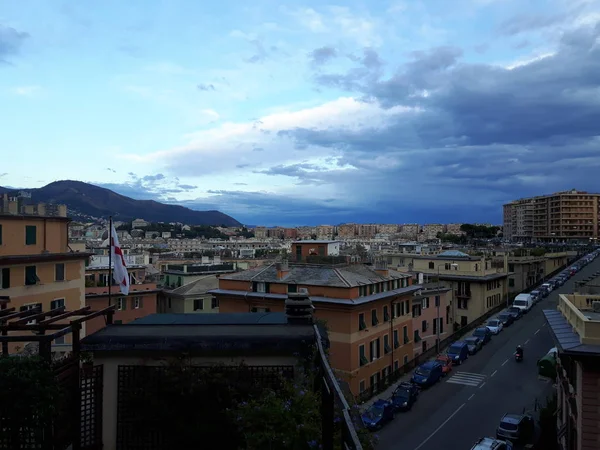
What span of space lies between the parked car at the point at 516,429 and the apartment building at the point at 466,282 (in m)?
29.7

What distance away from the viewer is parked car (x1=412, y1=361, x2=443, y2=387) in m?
31.5

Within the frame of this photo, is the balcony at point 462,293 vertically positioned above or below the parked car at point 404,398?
above

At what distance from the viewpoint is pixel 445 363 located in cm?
3472

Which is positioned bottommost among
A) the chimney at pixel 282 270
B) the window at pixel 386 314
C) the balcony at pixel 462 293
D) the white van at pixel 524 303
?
the white van at pixel 524 303

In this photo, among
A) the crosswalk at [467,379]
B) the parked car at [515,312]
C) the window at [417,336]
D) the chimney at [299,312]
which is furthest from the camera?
the parked car at [515,312]

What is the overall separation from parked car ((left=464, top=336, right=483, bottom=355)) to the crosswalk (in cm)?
505

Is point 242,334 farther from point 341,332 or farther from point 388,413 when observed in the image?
point 341,332

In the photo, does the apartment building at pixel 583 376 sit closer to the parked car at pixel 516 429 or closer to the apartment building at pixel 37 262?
the parked car at pixel 516 429

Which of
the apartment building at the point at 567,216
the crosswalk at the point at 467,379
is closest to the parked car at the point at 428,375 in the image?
the crosswalk at the point at 467,379

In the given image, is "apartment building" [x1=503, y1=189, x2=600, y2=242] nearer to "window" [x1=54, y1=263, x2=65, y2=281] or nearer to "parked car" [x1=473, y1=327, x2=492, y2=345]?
"parked car" [x1=473, y1=327, x2=492, y2=345]

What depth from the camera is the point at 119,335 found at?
24.7 ft

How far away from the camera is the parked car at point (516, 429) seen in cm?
2223

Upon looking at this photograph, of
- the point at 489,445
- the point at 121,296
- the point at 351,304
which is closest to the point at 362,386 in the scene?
the point at 351,304

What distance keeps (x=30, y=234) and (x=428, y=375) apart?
25.8 m
